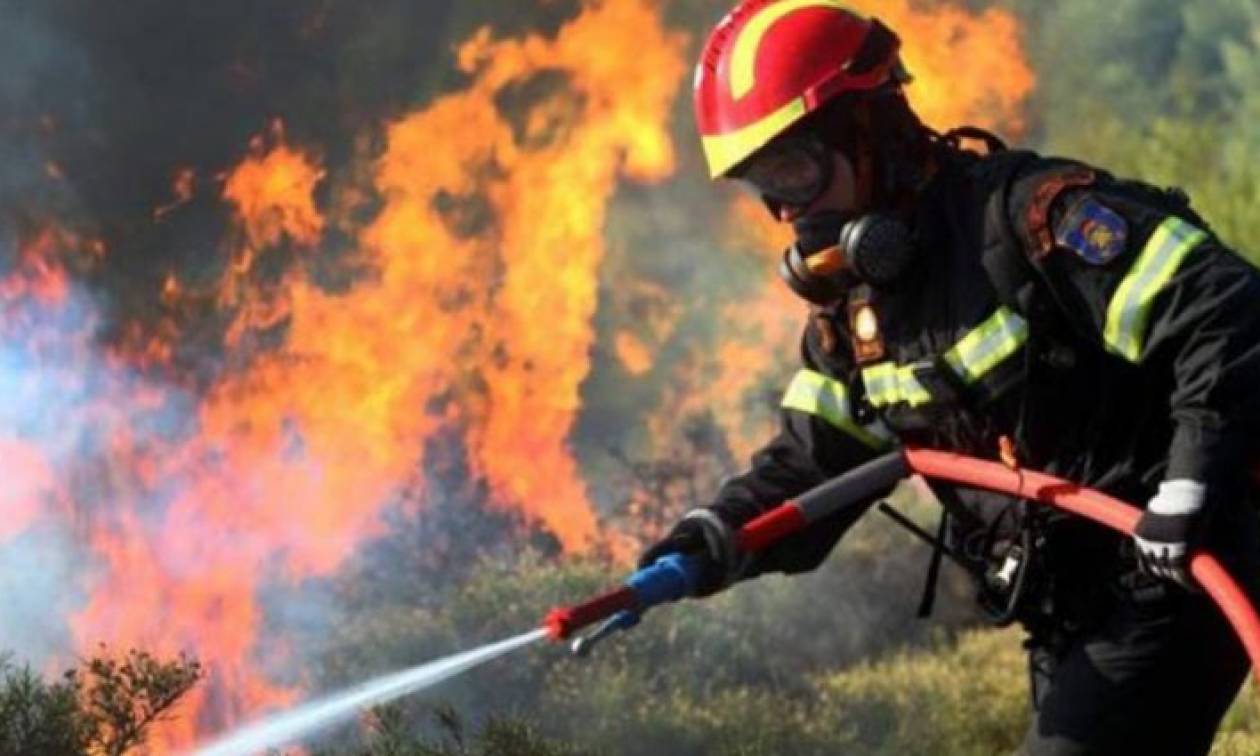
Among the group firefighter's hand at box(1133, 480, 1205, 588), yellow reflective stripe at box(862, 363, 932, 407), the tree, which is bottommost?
firefighter's hand at box(1133, 480, 1205, 588)

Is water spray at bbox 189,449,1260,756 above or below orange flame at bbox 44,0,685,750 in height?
below

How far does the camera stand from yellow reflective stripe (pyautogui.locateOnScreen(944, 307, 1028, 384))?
137 inches

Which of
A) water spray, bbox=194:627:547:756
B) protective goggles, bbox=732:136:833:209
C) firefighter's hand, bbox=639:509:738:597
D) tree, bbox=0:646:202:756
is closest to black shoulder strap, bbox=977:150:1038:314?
protective goggles, bbox=732:136:833:209

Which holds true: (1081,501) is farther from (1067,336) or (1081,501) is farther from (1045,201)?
(1045,201)

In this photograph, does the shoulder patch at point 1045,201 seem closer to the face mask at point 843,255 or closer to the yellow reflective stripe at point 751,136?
the face mask at point 843,255

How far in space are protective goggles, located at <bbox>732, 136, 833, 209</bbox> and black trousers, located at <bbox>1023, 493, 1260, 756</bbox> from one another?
1.02 m

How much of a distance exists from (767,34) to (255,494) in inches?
216

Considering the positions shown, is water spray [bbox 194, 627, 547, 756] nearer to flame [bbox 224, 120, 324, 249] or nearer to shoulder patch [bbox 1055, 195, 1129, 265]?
shoulder patch [bbox 1055, 195, 1129, 265]

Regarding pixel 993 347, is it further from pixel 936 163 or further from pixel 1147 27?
pixel 1147 27

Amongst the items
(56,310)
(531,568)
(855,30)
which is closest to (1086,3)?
(531,568)

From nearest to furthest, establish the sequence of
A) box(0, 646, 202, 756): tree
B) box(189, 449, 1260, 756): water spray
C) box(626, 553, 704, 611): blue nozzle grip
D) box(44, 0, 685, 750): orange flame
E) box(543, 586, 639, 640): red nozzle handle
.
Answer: box(189, 449, 1260, 756): water spray → box(543, 586, 639, 640): red nozzle handle → box(626, 553, 704, 611): blue nozzle grip → box(0, 646, 202, 756): tree → box(44, 0, 685, 750): orange flame

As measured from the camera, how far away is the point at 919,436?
388 cm

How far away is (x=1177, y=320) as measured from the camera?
3.24 metres

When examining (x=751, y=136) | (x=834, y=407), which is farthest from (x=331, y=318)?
(x=751, y=136)
